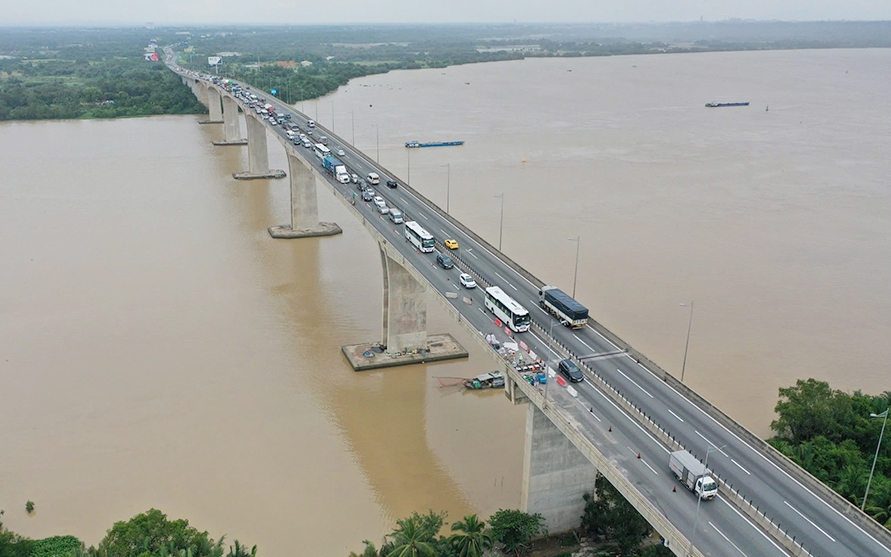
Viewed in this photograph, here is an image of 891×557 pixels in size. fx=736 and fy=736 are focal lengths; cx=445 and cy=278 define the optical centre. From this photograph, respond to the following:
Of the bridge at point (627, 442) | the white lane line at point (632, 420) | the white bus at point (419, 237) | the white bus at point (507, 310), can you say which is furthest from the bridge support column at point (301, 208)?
the white lane line at point (632, 420)

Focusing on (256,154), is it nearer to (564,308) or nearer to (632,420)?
(564,308)

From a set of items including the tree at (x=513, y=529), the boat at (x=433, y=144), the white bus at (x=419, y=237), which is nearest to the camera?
the tree at (x=513, y=529)

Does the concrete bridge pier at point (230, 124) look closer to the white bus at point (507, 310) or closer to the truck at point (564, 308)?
the white bus at point (507, 310)

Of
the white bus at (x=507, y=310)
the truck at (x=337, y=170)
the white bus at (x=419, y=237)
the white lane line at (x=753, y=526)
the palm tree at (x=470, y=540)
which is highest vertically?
the truck at (x=337, y=170)

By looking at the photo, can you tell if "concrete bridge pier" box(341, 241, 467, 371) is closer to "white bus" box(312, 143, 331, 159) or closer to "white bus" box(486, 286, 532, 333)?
"white bus" box(486, 286, 532, 333)

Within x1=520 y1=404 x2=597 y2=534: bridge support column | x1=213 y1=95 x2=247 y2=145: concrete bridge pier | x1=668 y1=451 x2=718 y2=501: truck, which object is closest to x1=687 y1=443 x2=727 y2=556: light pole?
x1=668 y1=451 x2=718 y2=501: truck

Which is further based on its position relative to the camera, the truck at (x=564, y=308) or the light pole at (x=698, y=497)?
the truck at (x=564, y=308)

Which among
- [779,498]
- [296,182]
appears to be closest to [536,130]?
[296,182]
